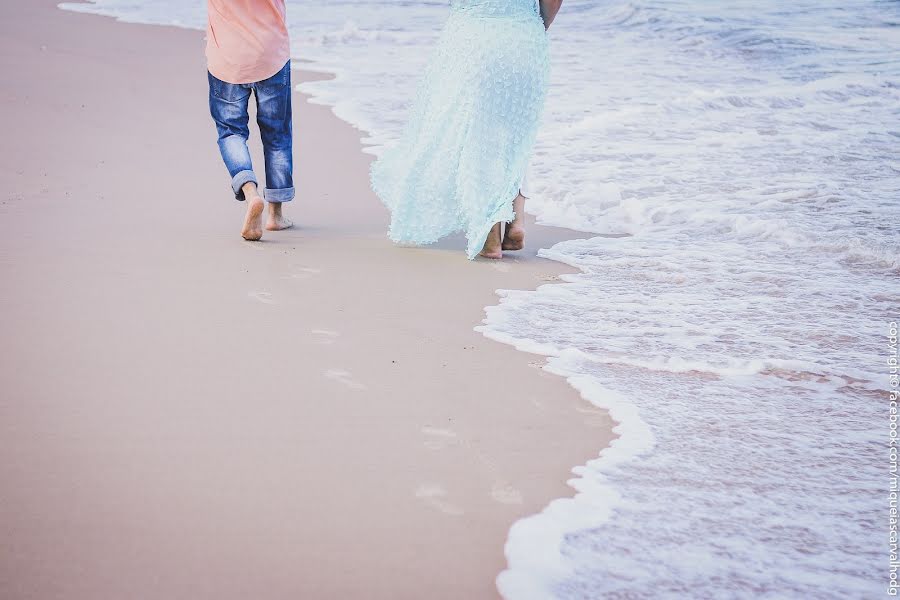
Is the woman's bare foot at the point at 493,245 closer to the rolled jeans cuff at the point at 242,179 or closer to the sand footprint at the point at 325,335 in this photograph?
the rolled jeans cuff at the point at 242,179

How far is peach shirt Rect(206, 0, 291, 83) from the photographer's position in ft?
14.8

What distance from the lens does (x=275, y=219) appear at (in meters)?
4.76

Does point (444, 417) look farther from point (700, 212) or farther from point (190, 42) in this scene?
point (190, 42)

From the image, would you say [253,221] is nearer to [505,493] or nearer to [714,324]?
[714,324]

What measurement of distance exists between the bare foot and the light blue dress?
2.02 feet

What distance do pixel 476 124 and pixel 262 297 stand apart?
4.37ft

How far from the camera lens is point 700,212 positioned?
5.35 meters

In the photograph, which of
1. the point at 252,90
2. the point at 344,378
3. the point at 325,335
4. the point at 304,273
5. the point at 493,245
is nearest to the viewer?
the point at 344,378

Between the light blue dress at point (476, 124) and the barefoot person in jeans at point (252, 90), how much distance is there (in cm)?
63

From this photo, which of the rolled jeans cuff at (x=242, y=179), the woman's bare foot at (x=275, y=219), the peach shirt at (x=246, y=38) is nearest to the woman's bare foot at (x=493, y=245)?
the woman's bare foot at (x=275, y=219)

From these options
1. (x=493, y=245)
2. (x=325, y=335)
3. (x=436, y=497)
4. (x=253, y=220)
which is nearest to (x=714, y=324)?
(x=493, y=245)

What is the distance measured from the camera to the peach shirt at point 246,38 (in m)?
4.52

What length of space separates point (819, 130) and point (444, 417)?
6.18 m

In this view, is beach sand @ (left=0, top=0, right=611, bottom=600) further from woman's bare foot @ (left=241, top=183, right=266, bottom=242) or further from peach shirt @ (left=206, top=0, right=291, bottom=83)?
peach shirt @ (left=206, top=0, right=291, bottom=83)
